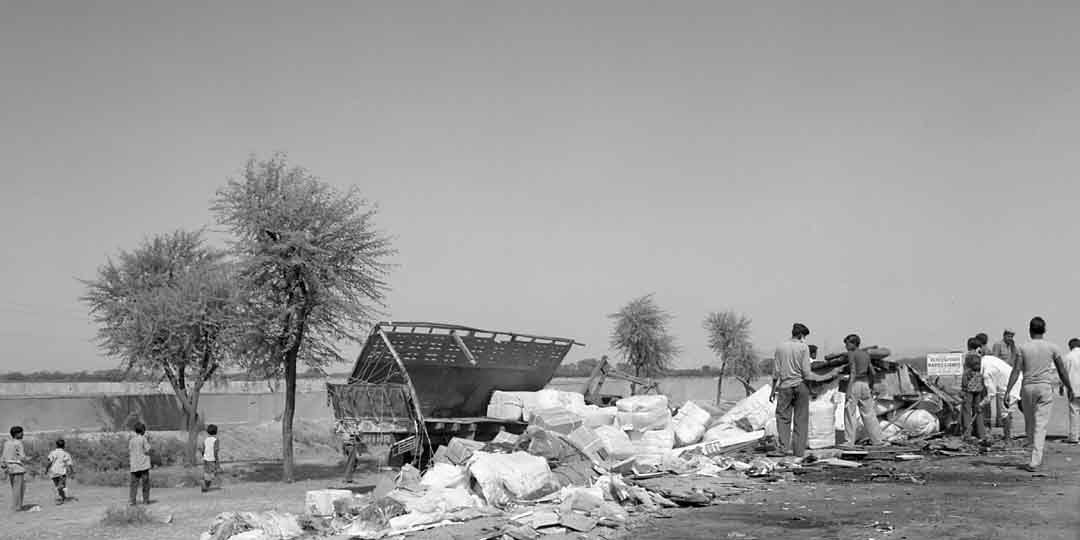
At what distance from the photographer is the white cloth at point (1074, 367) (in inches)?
560

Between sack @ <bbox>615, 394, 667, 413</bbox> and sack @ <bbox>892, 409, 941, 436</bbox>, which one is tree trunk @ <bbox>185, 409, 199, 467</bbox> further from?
sack @ <bbox>892, 409, 941, 436</bbox>

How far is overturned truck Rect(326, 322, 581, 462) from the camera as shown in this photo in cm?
1293

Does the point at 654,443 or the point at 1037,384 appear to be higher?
the point at 1037,384

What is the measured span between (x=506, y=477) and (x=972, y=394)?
9478 millimetres

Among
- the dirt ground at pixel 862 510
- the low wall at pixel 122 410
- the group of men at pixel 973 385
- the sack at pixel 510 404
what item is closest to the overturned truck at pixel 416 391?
the sack at pixel 510 404

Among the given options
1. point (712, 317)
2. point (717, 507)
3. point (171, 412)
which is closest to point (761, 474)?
point (717, 507)

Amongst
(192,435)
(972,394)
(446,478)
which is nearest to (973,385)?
(972,394)

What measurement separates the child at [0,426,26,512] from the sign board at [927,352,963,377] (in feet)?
56.3

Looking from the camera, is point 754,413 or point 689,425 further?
point 754,413

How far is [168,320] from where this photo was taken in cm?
2508

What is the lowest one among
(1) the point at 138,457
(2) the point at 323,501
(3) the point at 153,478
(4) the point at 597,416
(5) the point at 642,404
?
(3) the point at 153,478

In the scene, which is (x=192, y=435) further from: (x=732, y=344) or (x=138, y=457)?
(x=732, y=344)

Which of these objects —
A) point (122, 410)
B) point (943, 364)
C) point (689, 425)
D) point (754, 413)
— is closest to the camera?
point (689, 425)

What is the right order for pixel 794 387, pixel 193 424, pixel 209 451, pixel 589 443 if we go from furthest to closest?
pixel 193 424
pixel 209 451
pixel 794 387
pixel 589 443
